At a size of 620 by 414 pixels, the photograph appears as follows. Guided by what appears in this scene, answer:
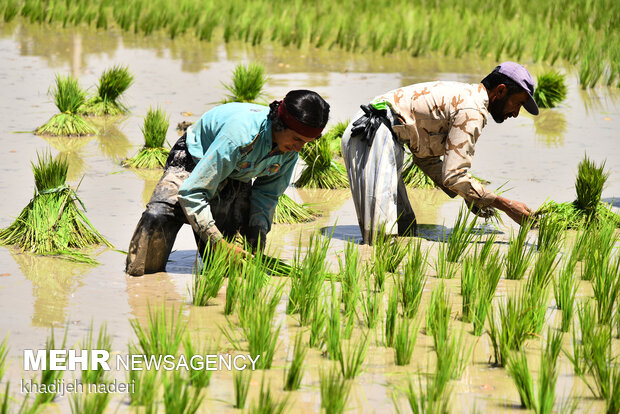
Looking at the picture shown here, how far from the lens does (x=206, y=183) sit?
4.33m

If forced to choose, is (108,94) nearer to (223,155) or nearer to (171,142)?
(171,142)

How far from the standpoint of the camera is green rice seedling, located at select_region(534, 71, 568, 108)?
978cm

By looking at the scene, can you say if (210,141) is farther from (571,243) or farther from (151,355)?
(571,243)

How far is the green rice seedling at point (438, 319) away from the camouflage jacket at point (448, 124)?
4.79 ft

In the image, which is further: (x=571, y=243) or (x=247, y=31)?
(x=247, y=31)

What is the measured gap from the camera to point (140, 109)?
30.3 ft

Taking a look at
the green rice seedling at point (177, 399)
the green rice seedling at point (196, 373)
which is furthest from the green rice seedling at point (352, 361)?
the green rice seedling at point (177, 399)

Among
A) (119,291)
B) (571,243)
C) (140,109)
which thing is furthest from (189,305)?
(140,109)

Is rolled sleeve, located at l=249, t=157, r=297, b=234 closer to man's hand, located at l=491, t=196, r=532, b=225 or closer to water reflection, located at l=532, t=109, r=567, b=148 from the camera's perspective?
man's hand, located at l=491, t=196, r=532, b=225

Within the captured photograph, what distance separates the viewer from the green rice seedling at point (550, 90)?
9781mm

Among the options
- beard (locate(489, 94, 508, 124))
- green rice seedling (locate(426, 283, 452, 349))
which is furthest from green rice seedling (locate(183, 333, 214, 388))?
beard (locate(489, 94, 508, 124))

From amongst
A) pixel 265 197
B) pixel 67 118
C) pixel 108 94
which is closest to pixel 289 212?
pixel 265 197

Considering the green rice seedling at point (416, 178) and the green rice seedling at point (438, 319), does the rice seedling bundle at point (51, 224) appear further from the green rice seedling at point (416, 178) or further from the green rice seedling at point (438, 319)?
the green rice seedling at point (416, 178)

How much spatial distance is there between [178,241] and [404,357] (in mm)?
2266
